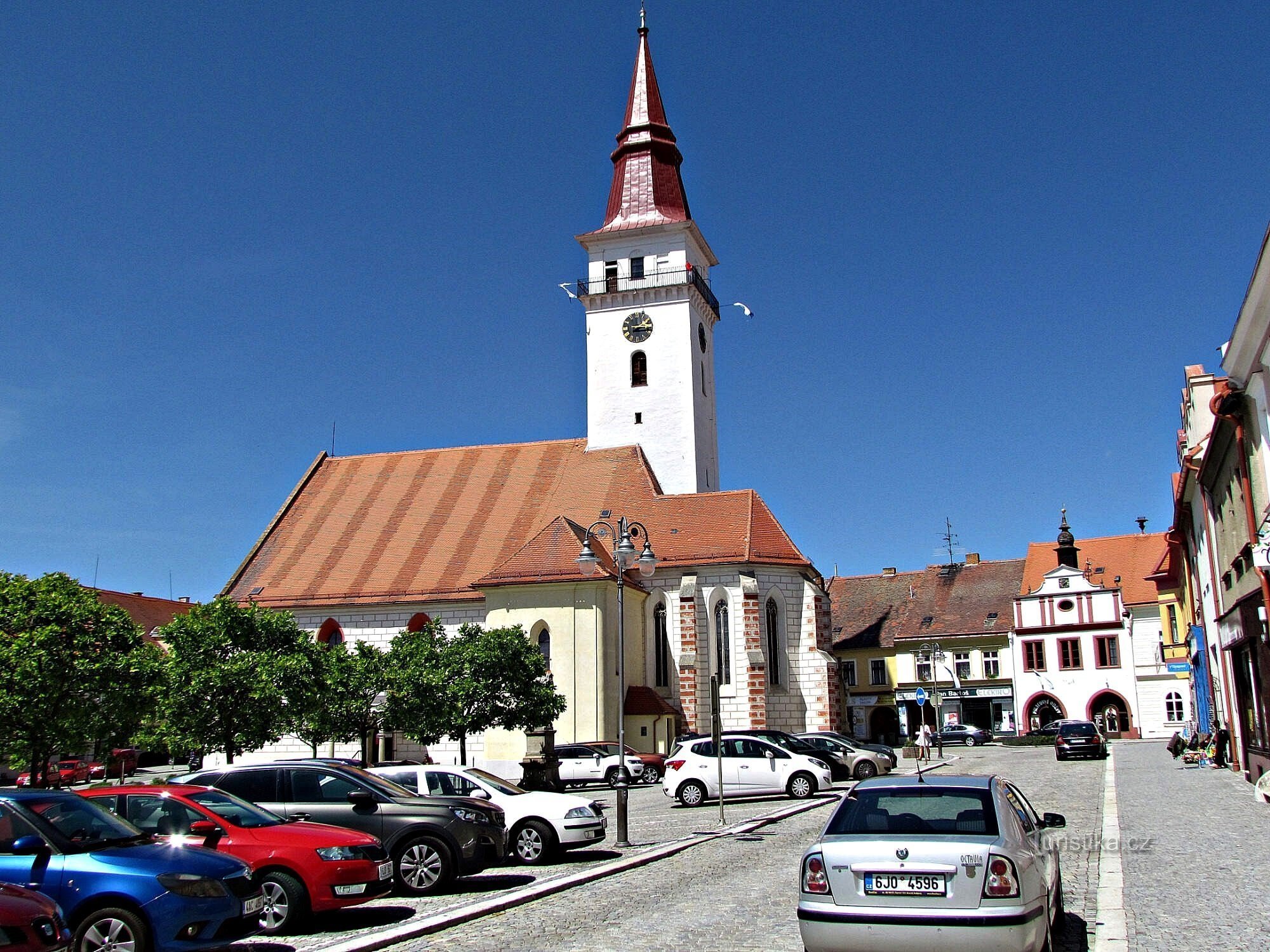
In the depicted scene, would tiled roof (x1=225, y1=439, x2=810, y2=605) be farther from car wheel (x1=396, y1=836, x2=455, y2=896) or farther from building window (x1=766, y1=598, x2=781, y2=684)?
car wheel (x1=396, y1=836, x2=455, y2=896)

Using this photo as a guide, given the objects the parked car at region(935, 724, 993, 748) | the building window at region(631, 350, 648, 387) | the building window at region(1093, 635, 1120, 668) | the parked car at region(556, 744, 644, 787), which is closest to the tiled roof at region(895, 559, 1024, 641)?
the building window at region(1093, 635, 1120, 668)

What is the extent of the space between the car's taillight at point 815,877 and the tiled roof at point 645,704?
32.1 metres

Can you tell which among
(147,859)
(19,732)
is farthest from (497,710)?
(147,859)

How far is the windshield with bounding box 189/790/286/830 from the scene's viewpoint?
11766mm

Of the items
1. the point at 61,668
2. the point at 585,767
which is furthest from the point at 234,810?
the point at 585,767

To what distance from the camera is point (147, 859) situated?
9430 millimetres

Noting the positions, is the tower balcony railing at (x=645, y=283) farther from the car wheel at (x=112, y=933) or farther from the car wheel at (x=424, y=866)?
the car wheel at (x=112, y=933)

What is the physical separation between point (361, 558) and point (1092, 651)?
3858 cm

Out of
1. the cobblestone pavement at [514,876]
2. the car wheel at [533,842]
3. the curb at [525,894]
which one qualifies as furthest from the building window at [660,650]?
the car wheel at [533,842]

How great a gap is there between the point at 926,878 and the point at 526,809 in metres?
9.33

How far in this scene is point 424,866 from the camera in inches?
539

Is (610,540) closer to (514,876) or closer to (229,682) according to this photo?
(229,682)

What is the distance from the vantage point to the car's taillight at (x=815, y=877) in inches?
317

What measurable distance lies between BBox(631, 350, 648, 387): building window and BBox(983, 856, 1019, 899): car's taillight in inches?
1660
